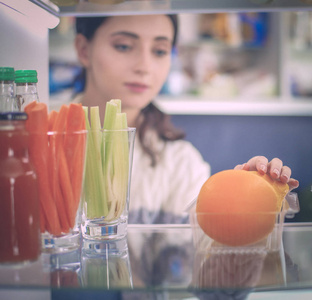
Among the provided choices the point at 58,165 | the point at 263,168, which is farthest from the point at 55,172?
the point at 263,168

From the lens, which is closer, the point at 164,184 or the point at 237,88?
the point at 164,184

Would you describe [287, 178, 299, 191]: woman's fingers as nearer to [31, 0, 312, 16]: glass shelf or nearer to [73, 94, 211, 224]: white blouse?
[31, 0, 312, 16]: glass shelf

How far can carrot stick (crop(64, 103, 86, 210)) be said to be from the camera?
21.7 inches

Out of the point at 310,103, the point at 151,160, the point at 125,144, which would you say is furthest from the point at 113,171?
the point at 310,103

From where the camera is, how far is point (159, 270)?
19.3 inches

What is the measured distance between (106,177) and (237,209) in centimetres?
18

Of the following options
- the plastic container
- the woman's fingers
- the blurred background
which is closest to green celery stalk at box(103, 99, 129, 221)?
the plastic container

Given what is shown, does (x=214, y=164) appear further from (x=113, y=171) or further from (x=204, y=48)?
(x=113, y=171)

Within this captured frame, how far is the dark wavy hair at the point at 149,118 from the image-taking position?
274 cm

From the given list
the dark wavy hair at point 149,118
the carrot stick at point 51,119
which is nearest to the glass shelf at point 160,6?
the carrot stick at point 51,119

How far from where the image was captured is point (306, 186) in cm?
83

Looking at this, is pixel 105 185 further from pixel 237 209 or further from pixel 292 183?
pixel 292 183

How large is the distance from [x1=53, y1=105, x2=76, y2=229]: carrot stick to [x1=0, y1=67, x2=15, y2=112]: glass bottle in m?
0.09

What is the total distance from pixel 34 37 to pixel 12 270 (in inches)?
21.0
